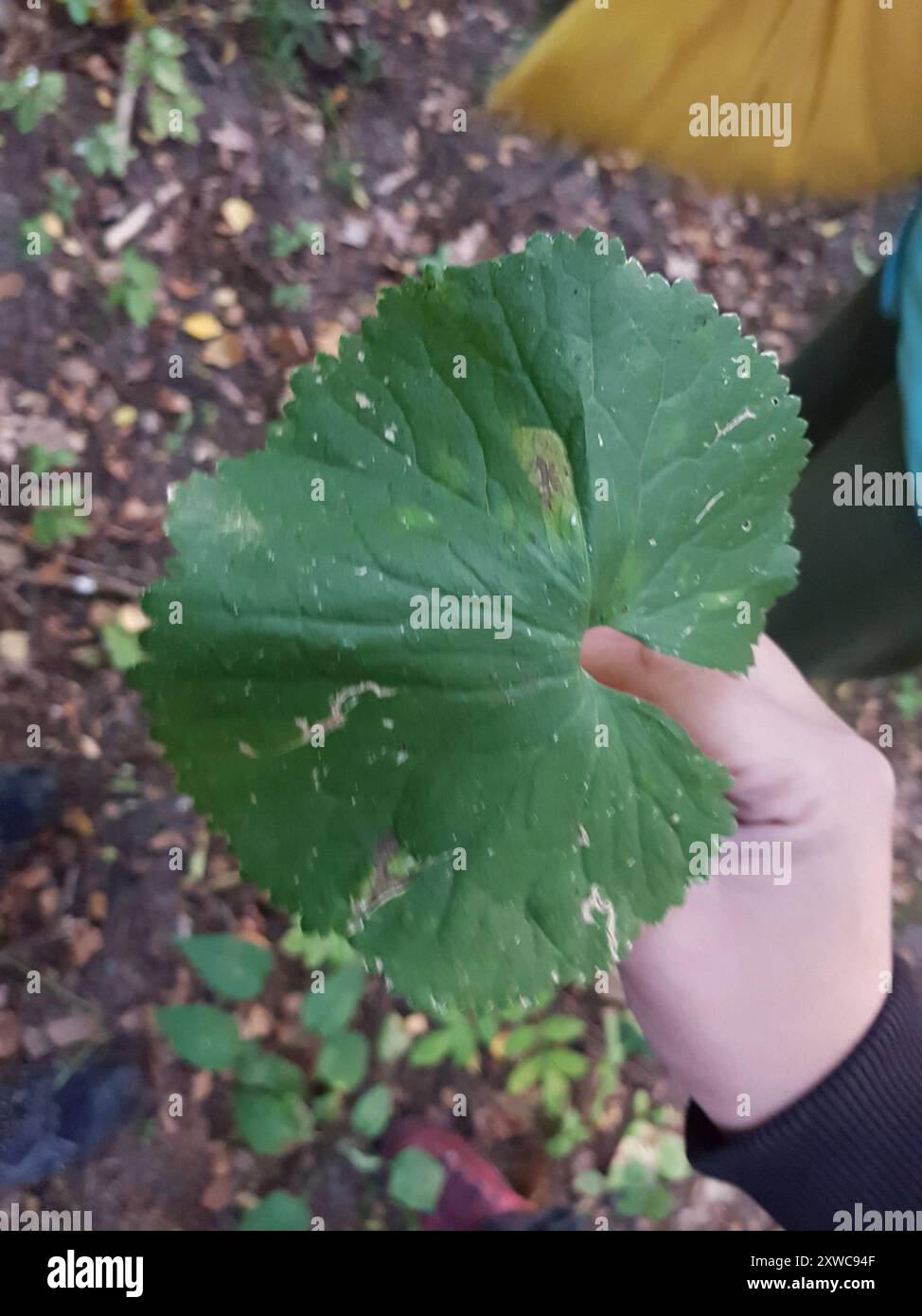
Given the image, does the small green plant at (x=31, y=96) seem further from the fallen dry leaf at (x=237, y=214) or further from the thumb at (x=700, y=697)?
the thumb at (x=700, y=697)

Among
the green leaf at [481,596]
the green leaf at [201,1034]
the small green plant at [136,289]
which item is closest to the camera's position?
the green leaf at [481,596]

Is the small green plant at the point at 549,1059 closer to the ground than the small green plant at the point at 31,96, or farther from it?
closer to the ground

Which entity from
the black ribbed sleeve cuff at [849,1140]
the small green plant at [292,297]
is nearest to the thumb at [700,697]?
the black ribbed sleeve cuff at [849,1140]

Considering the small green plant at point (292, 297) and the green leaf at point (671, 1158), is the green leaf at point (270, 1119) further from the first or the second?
the small green plant at point (292, 297)

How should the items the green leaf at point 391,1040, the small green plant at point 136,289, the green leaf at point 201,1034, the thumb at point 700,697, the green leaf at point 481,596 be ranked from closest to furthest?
the green leaf at point 481,596 < the thumb at point 700,697 < the green leaf at point 201,1034 < the green leaf at point 391,1040 < the small green plant at point 136,289

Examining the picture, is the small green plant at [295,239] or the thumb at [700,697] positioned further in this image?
the small green plant at [295,239]

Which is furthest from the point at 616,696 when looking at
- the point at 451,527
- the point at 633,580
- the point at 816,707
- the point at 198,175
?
the point at 198,175

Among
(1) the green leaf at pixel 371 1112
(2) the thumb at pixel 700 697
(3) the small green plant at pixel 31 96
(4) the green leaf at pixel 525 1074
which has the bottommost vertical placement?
(1) the green leaf at pixel 371 1112

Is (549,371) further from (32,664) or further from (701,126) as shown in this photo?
(32,664)
